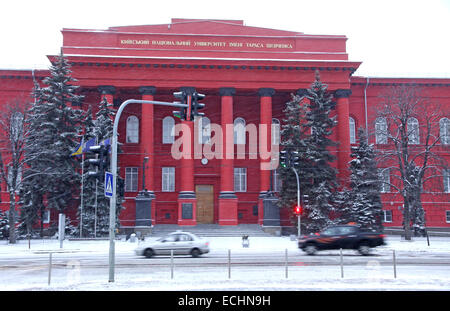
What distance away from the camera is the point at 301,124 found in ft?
129

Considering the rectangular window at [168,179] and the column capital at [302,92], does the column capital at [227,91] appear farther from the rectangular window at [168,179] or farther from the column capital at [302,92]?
the rectangular window at [168,179]

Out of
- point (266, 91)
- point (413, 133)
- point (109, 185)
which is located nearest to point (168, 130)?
point (266, 91)

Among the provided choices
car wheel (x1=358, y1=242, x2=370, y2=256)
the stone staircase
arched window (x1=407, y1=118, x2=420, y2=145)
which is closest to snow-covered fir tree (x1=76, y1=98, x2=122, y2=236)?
the stone staircase

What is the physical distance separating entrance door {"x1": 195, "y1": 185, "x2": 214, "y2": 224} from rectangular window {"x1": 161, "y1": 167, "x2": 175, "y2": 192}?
2322 mm

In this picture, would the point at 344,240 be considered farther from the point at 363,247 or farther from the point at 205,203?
the point at 205,203

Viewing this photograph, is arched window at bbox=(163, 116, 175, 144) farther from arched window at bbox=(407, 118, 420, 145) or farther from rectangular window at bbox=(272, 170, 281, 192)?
arched window at bbox=(407, 118, 420, 145)

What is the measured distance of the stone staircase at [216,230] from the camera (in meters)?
37.9

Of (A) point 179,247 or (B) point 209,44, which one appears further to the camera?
(B) point 209,44

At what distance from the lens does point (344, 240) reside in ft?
79.3

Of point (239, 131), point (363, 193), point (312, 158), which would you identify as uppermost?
point (239, 131)

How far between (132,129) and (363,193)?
2165 cm

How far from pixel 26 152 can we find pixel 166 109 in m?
14.6
